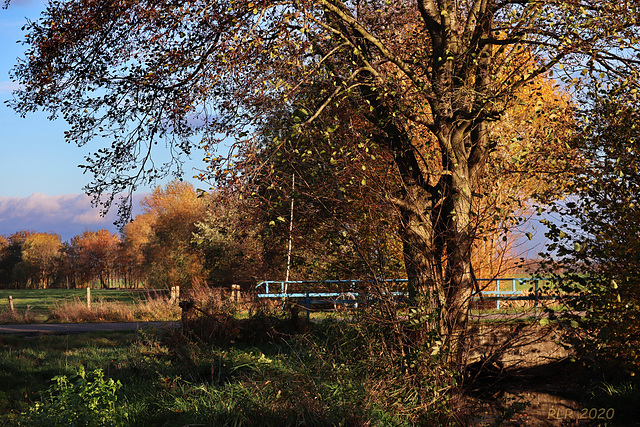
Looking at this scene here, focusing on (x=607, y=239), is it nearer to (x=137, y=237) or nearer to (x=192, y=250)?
(x=192, y=250)

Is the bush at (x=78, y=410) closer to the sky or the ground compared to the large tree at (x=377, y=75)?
closer to the ground

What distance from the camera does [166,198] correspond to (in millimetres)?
48625

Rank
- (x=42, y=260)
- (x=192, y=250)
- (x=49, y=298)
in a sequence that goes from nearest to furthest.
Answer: (x=192, y=250) < (x=49, y=298) < (x=42, y=260)

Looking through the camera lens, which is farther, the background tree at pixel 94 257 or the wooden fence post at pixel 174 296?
the background tree at pixel 94 257

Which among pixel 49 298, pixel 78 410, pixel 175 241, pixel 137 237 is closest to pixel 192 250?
pixel 175 241

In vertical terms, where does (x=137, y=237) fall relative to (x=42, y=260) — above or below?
above

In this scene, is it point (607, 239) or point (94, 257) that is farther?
point (94, 257)

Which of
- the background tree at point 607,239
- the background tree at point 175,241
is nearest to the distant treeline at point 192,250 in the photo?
the background tree at point 175,241

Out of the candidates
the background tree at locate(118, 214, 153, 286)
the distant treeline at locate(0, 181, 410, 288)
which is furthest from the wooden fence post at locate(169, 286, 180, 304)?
the background tree at locate(118, 214, 153, 286)

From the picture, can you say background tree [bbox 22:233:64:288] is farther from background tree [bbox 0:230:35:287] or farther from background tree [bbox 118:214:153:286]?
background tree [bbox 118:214:153:286]

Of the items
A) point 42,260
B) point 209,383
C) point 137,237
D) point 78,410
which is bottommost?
point 209,383

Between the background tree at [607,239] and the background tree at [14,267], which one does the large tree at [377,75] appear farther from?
the background tree at [14,267]

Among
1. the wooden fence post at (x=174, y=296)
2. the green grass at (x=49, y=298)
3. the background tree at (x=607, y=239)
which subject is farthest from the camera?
the green grass at (x=49, y=298)

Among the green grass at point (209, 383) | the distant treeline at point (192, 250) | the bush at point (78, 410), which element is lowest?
the green grass at point (209, 383)
